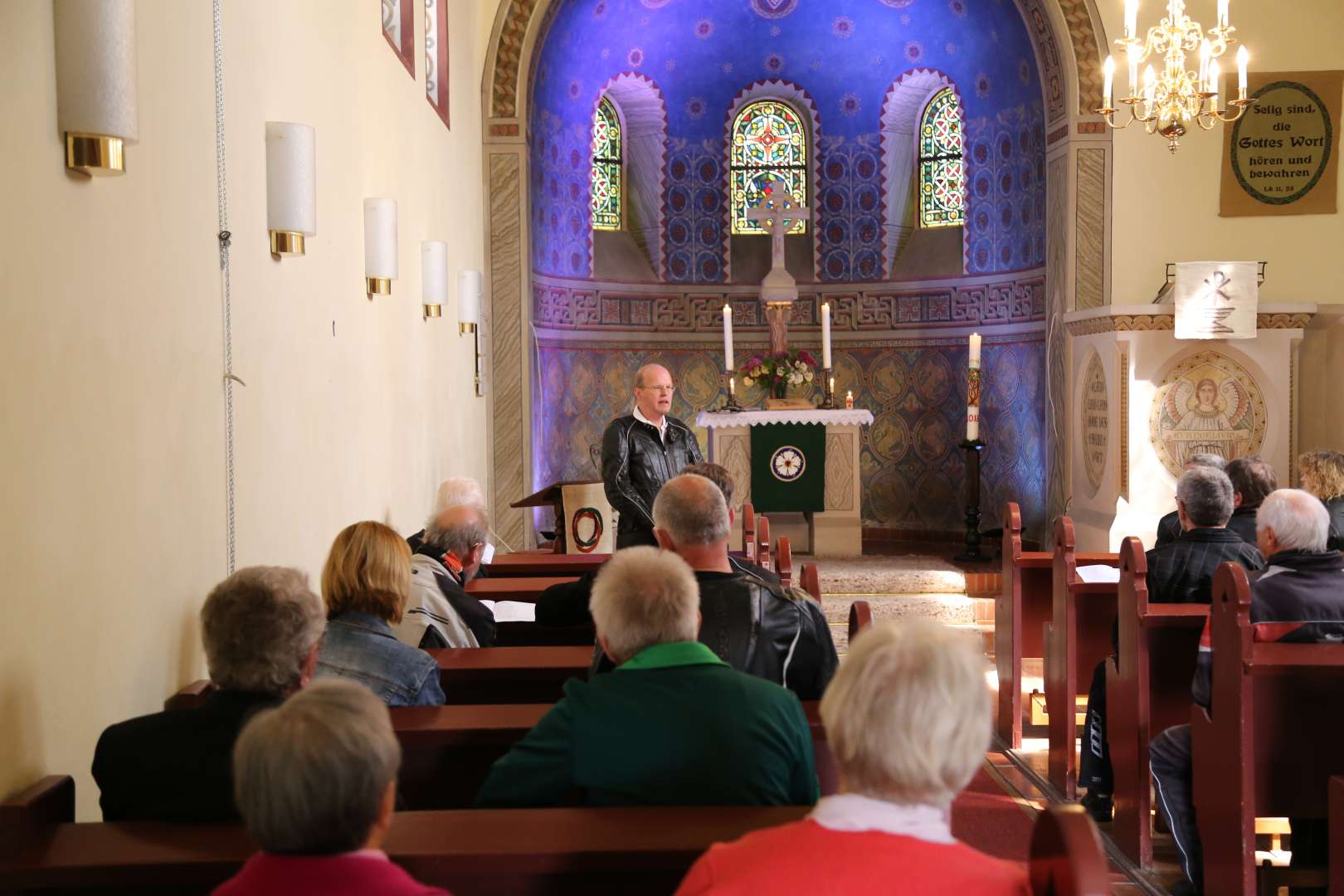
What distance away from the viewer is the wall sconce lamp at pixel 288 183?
388cm

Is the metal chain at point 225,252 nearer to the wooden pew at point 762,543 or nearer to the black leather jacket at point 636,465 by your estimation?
the wooden pew at point 762,543

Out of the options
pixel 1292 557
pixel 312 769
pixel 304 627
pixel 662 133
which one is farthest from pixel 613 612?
pixel 662 133

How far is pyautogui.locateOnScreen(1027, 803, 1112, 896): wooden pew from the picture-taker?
145 cm

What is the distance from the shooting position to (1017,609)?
6.46 metres

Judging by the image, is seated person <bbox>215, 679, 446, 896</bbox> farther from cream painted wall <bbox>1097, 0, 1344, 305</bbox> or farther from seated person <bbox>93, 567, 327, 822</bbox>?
cream painted wall <bbox>1097, 0, 1344, 305</bbox>

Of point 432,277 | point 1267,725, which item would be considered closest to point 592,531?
point 432,277

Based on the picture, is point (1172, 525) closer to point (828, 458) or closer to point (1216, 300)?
point (1216, 300)

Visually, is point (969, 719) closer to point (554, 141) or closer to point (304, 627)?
point (304, 627)

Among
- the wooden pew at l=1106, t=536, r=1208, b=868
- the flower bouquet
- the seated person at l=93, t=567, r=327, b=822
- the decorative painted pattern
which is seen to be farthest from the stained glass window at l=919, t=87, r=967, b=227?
the seated person at l=93, t=567, r=327, b=822

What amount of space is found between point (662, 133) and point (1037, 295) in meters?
4.07

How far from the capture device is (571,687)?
2346 millimetres

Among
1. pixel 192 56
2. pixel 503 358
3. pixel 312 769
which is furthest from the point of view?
pixel 503 358

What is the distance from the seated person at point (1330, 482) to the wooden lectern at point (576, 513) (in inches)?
153

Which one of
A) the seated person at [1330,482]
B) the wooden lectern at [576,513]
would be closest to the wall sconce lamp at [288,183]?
the wooden lectern at [576,513]
